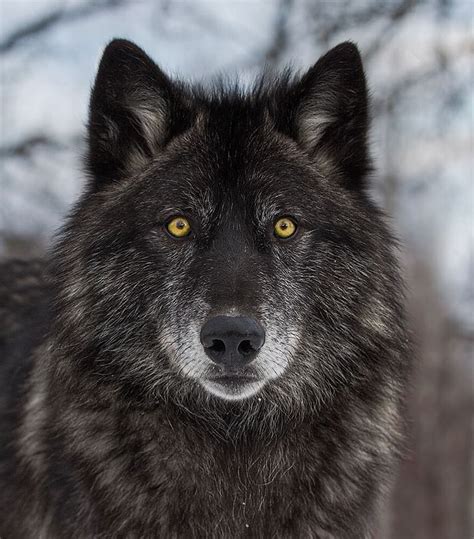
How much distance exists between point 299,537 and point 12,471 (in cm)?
140

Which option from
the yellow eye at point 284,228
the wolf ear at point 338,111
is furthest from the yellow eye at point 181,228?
the wolf ear at point 338,111

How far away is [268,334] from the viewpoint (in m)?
2.92

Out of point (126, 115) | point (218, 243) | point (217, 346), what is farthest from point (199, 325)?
point (126, 115)

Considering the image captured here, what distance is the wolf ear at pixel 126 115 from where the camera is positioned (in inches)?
131

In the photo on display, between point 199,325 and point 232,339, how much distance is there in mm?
185

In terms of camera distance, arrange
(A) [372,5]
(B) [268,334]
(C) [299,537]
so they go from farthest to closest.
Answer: (A) [372,5] < (C) [299,537] < (B) [268,334]

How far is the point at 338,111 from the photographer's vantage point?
354cm

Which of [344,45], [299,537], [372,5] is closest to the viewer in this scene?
[299,537]

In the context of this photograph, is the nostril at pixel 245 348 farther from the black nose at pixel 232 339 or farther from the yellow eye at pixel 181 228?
the yellow eye at pixel 181 228

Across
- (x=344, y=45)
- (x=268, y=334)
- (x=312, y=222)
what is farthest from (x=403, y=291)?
(x=344, y=45)

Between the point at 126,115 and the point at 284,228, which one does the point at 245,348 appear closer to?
the point at 284,228

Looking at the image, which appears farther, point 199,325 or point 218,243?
point 218,243

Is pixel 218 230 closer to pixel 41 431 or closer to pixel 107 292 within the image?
pixel 107 292

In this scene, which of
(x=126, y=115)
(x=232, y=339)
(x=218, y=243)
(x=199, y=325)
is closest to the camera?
(x=232, y=339)
